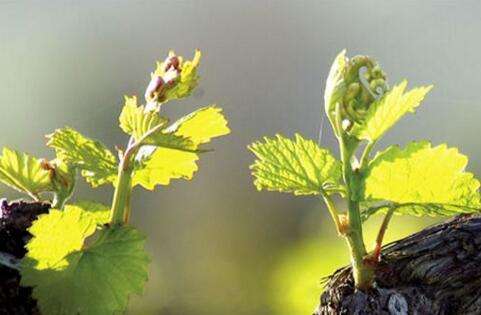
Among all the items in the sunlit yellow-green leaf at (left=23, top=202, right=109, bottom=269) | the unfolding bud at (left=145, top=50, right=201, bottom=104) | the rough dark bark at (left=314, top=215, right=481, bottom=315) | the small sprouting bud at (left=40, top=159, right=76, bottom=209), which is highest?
the unfolding bud at (left=145, top=50, right=201, bottom=104)

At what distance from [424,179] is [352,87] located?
2.9 inches

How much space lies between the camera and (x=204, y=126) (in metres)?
0.65

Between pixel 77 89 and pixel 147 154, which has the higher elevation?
pixel 77 89

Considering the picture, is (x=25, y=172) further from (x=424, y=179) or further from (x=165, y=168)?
(x=424, y=179)

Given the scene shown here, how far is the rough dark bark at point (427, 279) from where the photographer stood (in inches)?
22.9

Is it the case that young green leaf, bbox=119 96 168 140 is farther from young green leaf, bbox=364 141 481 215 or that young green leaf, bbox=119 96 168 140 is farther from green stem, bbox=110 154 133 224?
young green leaf, bbox=364 141 481 215

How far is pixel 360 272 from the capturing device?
603 millimetres

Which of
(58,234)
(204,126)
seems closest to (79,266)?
(58,234)

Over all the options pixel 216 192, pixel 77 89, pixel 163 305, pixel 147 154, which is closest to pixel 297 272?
pixel 147 154

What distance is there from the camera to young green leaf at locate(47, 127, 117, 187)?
0.66 m

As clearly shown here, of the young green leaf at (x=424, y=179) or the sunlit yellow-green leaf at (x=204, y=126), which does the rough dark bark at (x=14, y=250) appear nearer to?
the sunlit yellow-green leaf at (x=204, y=126)

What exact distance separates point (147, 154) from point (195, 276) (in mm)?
920

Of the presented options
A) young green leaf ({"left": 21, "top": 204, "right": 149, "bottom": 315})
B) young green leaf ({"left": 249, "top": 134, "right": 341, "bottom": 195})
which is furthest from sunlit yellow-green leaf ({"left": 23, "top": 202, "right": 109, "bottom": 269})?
young green leaf ({"left": 249, "top": 134, "right": 341, "bottom": 195})

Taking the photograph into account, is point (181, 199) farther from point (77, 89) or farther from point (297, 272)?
point (297, 272)
